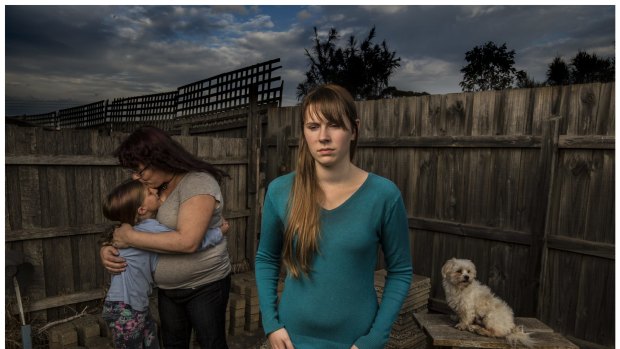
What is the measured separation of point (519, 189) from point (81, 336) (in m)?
4.59

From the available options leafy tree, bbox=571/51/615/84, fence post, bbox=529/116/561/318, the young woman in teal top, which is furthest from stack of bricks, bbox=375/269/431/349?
leafy tree, bbox=571/51/615/84

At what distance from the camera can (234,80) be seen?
822 centimetres

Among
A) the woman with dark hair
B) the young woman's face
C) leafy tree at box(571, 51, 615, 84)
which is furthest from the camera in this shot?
leafy tree at box(571, 51, 615, 84)

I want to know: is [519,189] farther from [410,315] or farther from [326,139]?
[326,139]

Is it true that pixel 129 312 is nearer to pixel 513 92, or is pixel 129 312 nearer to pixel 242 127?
pixel 513 92

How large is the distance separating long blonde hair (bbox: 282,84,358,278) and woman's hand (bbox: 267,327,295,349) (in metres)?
0.21

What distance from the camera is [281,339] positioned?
1469 mm

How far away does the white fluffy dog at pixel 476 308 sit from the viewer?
3104mm

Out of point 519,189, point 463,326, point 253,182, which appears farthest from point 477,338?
point 253,182

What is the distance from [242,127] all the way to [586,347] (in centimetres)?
554

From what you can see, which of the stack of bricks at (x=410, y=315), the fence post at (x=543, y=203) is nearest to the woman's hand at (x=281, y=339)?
the stack of bricks at (x=410, y=315)

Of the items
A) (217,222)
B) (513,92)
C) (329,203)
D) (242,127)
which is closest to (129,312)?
(217,222)

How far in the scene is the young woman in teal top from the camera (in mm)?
1387

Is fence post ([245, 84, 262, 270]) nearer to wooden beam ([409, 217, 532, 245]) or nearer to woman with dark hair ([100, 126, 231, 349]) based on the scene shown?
wooden beam ([409, 217, 532, 245])
